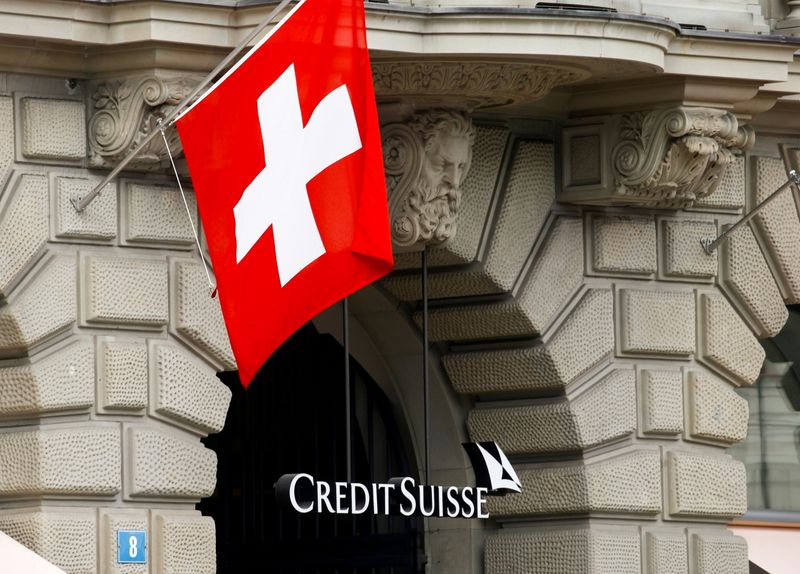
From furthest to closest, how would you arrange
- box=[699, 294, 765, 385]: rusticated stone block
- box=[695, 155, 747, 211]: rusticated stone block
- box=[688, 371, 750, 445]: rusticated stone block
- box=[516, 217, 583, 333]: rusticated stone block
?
box=[695, 155, 747, 211]: rusticated stone block < box=[699, 294, 765, 385]: rusticated stone block < box=[688, 371, 750, 445]: rusticated stone block < box=[516, 217, 583, 333]: rusticated stone block

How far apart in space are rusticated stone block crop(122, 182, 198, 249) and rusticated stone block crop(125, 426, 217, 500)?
3.34 feet

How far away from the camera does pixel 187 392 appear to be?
13.9 meters

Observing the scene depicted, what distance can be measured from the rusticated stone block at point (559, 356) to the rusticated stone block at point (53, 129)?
309cm

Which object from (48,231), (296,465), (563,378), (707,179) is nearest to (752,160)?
(707,179)

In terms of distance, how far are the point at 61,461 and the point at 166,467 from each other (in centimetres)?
59

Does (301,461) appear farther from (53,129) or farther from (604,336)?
(53,129)

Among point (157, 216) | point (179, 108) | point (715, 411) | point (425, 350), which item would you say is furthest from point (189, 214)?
point (715, 411)

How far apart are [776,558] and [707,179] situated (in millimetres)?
2635

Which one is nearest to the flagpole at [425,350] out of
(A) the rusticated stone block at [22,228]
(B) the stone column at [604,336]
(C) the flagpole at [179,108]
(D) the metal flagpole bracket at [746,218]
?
(B) the stone column at [604,336]

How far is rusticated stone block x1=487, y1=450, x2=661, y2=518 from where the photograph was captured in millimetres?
15375

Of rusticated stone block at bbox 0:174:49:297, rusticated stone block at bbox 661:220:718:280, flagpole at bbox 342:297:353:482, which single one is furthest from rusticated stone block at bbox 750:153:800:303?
rusticated stone block at bbox 0:174:49:297

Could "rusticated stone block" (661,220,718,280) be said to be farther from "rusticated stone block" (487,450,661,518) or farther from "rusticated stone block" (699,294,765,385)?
"rusticated stone block" (487,450,661,518)

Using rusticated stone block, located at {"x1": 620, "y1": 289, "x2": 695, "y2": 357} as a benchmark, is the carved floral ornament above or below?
above

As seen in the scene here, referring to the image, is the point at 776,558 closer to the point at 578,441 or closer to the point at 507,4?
the point at 578,441
